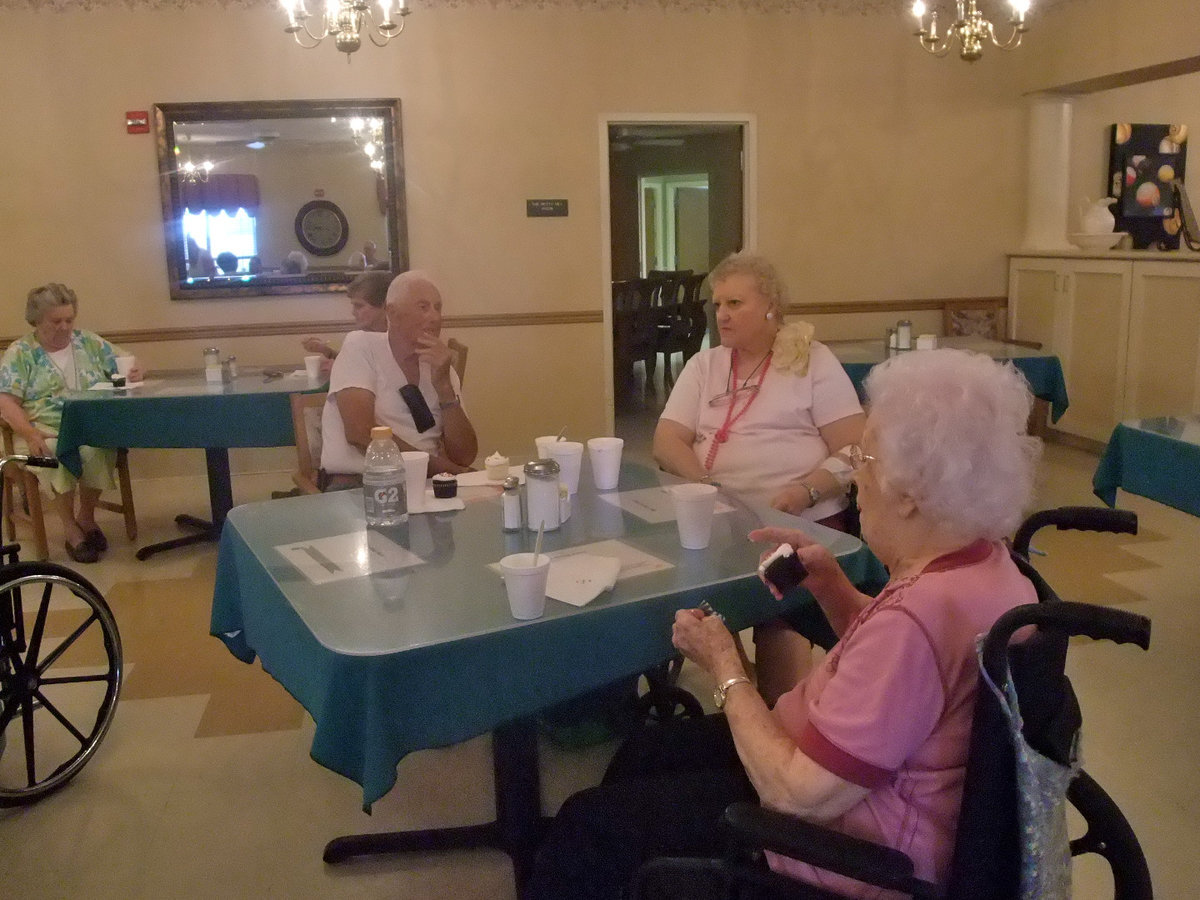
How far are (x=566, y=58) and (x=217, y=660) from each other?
3.87 meters

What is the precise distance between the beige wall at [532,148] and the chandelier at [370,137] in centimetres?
14

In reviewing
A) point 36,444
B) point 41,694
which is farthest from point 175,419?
point 41,694

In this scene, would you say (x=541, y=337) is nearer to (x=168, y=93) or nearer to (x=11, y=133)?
(x=168, y=93)

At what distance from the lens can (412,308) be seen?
302cm

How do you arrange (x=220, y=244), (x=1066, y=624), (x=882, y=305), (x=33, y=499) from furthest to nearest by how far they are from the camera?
(x=882, y=305)
(x=220, y=244)
(x=33, y=499)
(x=1066, y=624)

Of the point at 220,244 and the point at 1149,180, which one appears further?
the point at 1149,180

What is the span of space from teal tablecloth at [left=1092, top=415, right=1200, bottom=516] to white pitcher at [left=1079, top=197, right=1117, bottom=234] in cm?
335

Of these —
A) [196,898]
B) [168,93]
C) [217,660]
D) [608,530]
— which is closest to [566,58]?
[168,93]

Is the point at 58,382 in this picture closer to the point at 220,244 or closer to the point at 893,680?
the point at 220,244

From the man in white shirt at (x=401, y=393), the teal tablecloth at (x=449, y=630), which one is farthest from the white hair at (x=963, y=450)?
the man in white shirt at (x=401, y=393)

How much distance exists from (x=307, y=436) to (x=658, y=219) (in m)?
8.50

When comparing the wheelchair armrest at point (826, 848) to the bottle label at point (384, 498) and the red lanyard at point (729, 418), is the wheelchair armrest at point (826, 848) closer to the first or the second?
the bottle label at point (384, 498)

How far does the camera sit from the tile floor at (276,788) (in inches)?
83.4

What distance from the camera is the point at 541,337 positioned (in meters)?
A: 5.93
